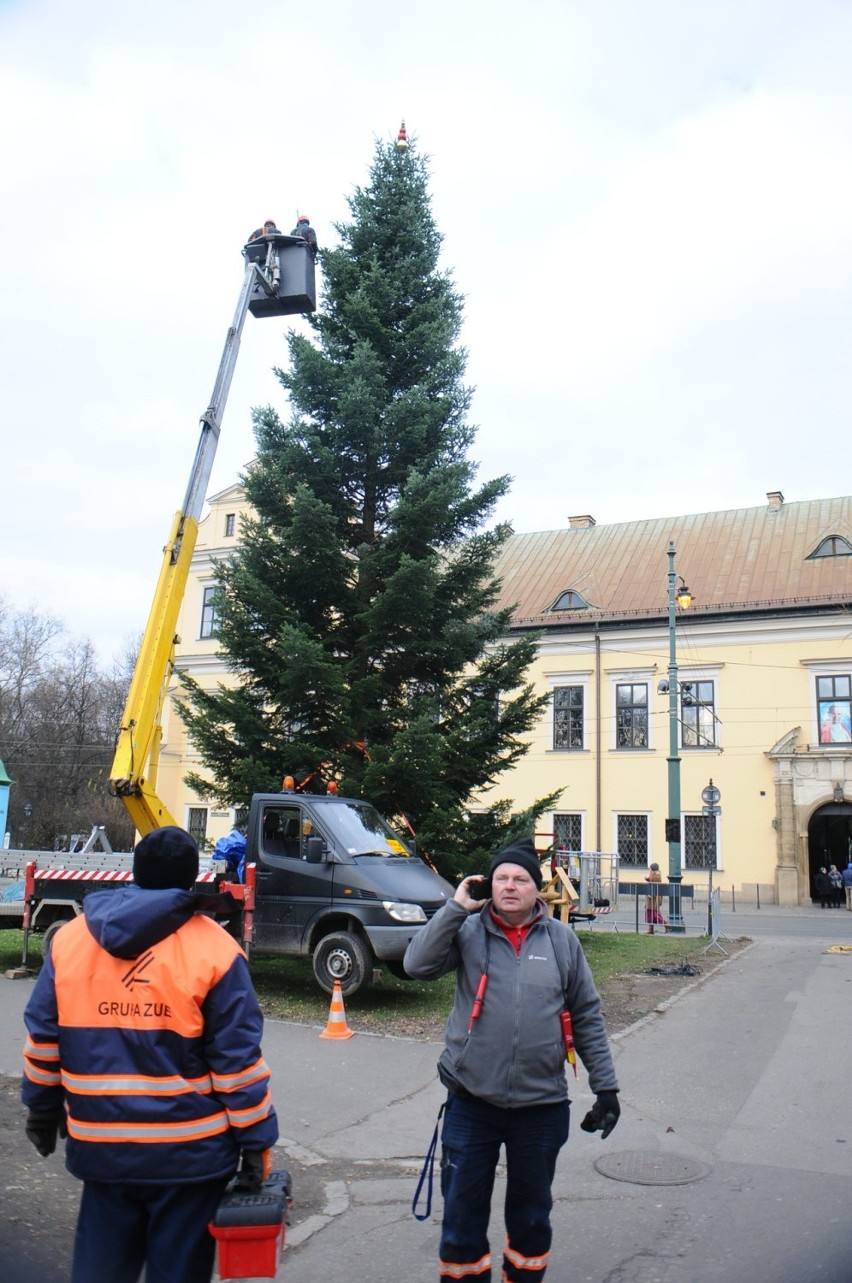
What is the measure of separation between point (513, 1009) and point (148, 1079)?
1.47 meters

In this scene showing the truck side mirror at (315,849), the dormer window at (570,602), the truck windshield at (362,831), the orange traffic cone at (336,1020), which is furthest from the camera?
the dormer window at (570,602)

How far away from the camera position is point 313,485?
16.7 metres

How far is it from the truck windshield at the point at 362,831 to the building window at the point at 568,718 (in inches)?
1161

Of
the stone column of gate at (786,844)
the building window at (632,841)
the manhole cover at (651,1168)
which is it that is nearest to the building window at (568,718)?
the building window at (632,841)

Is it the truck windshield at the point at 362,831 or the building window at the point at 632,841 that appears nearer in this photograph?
the truck windshield at the point at 362,831

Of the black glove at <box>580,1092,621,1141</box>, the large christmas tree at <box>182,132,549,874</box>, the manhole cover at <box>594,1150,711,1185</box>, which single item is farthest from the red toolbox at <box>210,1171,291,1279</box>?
the large christmas tree at <box>182,132,549,874</box>

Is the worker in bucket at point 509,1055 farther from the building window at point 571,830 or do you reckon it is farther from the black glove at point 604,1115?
the building window at point 571,830

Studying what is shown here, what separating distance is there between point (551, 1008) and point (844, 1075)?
617 cm

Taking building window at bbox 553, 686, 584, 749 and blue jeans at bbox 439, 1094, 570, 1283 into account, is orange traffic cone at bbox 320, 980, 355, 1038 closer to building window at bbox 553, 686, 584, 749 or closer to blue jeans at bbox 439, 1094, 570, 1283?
blue jeans at bbox 439, 1094, 570, 1283

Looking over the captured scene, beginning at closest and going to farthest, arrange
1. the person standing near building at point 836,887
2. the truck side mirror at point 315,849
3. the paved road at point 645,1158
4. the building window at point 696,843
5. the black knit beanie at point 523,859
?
1. the black knit beanie at point 523,859
2. the paved road at point 645,1158
3. the truck side mirror at point 315,849
4. the person standing near building at point 836,887
5. the building window at point 696,843

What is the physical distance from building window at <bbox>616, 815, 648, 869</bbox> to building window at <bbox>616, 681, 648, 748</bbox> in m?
2.87

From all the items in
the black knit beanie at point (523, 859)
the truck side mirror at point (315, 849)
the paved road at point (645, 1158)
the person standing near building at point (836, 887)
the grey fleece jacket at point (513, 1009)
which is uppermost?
the black knit beanie at point (523, 859)

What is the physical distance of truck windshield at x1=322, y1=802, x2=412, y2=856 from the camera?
12102 millimetres

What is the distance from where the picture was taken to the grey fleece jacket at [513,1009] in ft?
12.9
